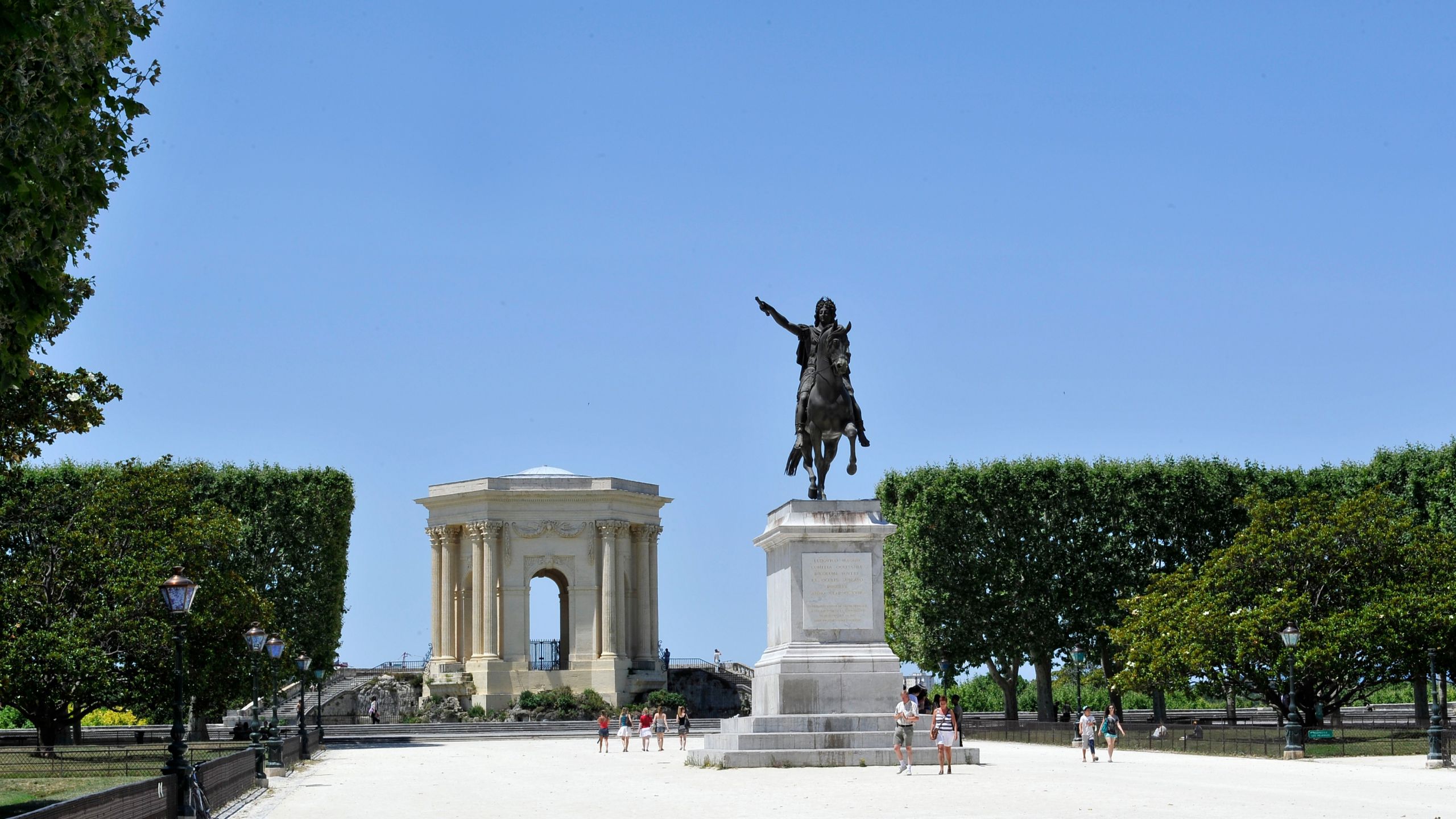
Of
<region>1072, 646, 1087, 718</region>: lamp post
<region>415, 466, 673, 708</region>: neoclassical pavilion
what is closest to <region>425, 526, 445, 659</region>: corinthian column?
<region>415, 466, 673, 708</region>: neoclassical pavilion

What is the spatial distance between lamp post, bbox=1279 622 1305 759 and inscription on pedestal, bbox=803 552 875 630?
10857 mm

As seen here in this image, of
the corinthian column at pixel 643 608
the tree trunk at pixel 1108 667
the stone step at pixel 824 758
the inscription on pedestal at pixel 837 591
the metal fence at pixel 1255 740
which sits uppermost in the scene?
the corinthian column at pixel 643 608

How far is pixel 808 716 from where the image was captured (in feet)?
85.1

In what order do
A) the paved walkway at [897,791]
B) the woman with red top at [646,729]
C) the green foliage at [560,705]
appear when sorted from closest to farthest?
the paved walkway at [897,791] → the woman with red top at [646,729] → the green foliage at [560,705]

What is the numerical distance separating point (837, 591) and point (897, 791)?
237 inches

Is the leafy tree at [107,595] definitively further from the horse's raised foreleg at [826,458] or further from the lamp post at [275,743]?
the horse's raised foreleg at [826,458]

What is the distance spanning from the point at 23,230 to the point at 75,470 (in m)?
39.8

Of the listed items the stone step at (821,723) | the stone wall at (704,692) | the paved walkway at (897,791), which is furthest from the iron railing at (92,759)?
the stone wall at (704,692)

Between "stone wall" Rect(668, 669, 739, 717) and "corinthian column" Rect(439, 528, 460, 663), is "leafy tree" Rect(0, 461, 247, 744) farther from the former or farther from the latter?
"stone wall" Rect(668, 669, 739, 717)

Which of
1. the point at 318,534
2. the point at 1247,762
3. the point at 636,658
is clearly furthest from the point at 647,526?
the point at 1247,762

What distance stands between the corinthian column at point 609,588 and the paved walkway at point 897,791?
38.1 meters

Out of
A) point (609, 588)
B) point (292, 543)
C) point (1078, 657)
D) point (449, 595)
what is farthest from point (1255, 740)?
point (449, 595)

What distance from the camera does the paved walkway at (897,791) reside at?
1858cm

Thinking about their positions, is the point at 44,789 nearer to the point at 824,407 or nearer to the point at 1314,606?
the point at 824,407
